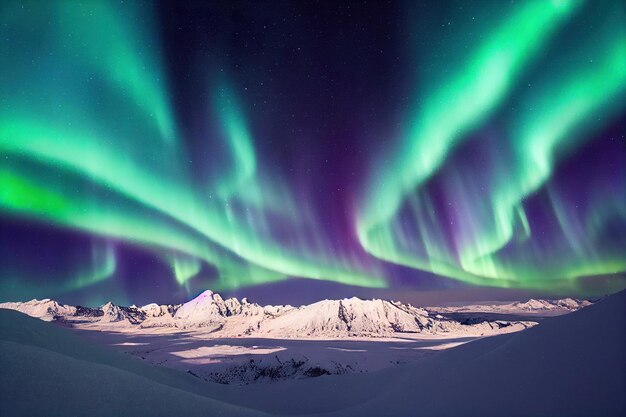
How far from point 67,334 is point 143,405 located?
6022 mm

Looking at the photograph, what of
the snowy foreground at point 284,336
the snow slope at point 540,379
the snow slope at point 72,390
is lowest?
the snowy foreground at point 284,336

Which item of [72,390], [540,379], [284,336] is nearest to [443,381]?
[540,379]

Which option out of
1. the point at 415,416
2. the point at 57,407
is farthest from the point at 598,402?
the point at 57,407

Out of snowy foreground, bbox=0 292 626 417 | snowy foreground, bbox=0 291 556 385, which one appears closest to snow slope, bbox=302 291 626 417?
snowy foreground, bbox=0 292 626 417

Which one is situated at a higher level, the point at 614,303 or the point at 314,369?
the point at 614,303

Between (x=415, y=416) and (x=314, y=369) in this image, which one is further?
(x=314, y=369)

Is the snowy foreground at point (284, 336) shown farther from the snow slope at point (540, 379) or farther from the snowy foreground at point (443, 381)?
the snow slope at point (540, 379)

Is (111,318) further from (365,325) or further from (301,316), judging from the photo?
(365,325)

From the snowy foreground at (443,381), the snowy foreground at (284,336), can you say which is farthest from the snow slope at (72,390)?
the snowy foreground at (284,336)

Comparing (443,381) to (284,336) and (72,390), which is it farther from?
(284,336)

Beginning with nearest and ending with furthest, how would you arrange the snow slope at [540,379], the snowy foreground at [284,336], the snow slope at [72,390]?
the snow slope at [72,390], the snow slope at [540,379], the snowy foreground at [284,336]

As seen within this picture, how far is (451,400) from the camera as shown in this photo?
27.0 ft

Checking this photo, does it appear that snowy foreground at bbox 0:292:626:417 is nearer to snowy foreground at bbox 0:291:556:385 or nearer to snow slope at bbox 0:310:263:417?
snow slope at bbox 0:310:263:417

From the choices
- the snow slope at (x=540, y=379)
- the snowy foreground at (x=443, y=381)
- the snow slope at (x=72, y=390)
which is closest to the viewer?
the snow slope at (x=72, y=390)
